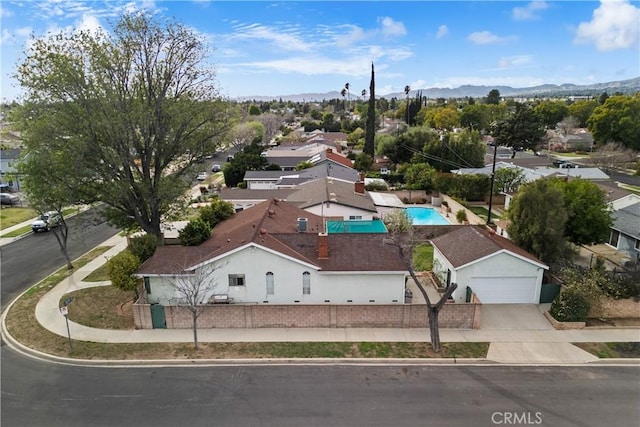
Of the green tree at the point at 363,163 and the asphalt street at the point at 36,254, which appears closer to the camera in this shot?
the asphalt street at the point at 36,254

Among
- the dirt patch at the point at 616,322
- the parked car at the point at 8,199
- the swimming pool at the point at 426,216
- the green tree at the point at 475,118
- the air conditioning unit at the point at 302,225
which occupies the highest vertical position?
the green tree at the point at 475,118

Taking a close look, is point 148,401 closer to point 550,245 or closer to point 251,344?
point 251,344

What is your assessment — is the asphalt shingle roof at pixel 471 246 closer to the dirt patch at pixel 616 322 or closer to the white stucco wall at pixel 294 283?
the dirt patch at pixel 616 322

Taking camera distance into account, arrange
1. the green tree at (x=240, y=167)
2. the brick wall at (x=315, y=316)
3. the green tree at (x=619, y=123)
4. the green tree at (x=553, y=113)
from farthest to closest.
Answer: the green tree at (x=553, y=113)
the green tree at (x=619, y=123)
the green tree at (x=240, y=167)
the brick wall at (x=315, y=316)

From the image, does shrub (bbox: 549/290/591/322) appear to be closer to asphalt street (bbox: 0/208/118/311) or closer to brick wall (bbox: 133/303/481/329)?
brick wall (bbox: 133/303/481/329)

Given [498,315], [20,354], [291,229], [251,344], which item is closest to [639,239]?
[498,315]

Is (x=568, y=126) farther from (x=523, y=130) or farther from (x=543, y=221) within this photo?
(x=543, y=221)

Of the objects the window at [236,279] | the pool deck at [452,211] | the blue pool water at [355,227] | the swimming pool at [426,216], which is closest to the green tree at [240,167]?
the pool deck at [452,211]
